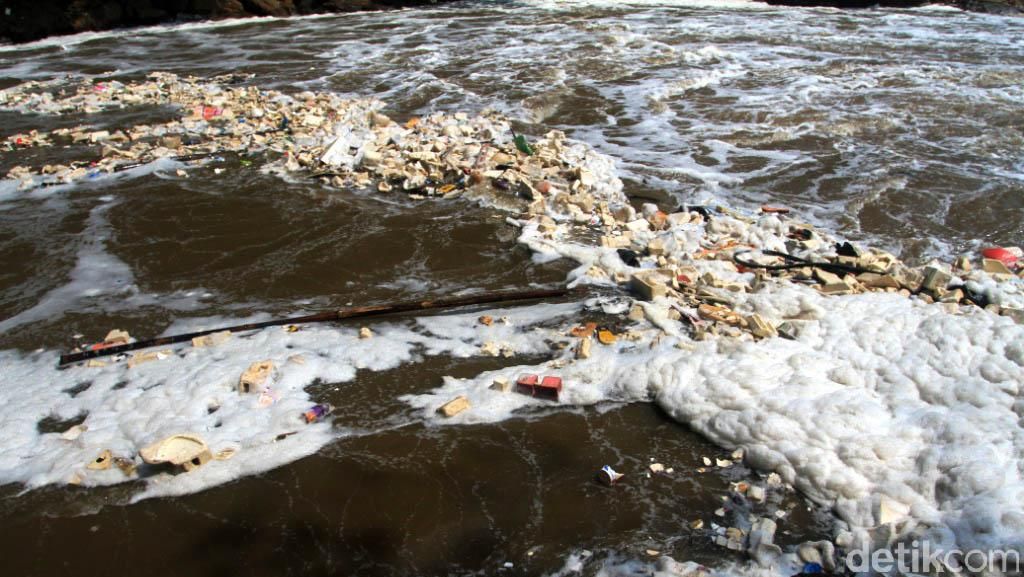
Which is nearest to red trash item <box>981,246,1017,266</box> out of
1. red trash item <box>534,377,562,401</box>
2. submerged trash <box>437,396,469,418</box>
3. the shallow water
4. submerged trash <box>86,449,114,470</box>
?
the shallow water

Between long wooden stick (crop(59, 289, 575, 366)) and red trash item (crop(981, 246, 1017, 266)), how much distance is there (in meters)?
3.53

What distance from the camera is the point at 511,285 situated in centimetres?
492

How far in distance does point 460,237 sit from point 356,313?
1609 mm

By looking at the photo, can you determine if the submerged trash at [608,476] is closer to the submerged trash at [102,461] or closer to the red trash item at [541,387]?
the red trash item at [541,387]

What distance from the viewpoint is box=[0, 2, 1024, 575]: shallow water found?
111 inches

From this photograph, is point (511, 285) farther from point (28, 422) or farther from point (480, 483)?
point (28, 422)

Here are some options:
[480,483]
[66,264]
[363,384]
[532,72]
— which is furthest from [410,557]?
[532,72]

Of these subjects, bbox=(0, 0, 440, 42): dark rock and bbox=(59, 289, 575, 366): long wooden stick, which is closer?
bbox=(59, 289, 575, 366): long wooden stick

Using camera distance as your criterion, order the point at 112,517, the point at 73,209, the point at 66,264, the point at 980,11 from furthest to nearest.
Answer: the point at 980,11 < the point at 73,209 < the point at 66,264 < the point at 112,517

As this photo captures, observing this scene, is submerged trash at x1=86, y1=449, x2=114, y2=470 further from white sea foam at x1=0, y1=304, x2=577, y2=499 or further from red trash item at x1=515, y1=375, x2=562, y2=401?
red trash item at x1=515, y1=375, x2=562, y2=401

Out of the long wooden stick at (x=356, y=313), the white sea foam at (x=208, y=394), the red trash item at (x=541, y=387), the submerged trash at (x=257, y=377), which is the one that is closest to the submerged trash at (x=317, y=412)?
the white sea foam at (x=208, y=394)

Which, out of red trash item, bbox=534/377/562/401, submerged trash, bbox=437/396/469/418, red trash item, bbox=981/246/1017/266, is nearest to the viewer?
submerged trash, bbox=437/396/469/418

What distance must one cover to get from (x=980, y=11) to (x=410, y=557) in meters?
24.2

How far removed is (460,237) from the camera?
5.74 meters
